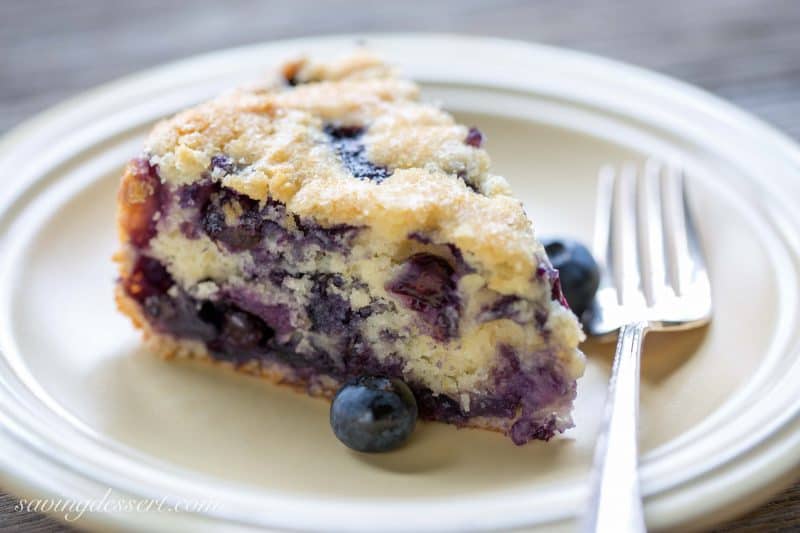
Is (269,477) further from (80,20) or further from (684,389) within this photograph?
(80,20)

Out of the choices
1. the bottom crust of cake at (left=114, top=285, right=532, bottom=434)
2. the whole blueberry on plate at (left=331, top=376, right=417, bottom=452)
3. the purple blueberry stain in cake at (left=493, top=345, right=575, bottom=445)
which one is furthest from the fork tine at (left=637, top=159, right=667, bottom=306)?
the bottom crust of cake at (left=114, top=285, right=532, bottom=434)

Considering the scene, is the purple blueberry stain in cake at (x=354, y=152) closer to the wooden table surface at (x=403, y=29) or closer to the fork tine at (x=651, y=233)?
the fork tine at (x=651, y=233)

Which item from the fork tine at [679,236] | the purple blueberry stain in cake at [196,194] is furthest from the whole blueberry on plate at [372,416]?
the fork tine at [679,236]

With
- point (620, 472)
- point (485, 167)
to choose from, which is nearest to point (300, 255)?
point (485, 167)

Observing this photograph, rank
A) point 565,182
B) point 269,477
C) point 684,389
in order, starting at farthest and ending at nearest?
point 565,182 < point 684,389 < point 269,477

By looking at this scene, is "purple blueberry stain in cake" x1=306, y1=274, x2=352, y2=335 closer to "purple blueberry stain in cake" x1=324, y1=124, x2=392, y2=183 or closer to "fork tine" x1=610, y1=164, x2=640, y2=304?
"purple blueberry stain in cake" x1=324, y1=124, x2=392, y2=183

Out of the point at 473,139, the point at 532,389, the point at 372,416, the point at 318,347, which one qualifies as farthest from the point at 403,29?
the point at 372,416
